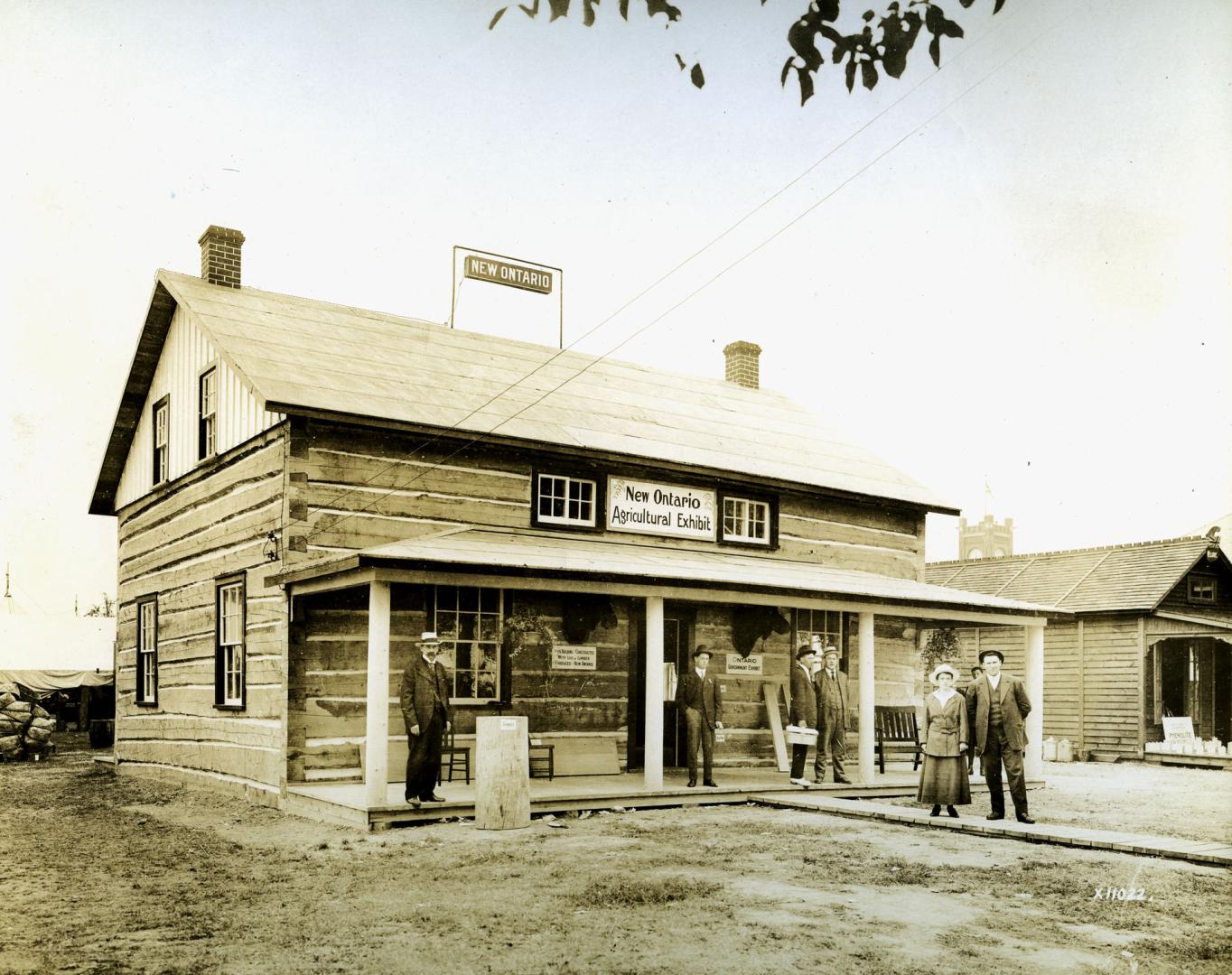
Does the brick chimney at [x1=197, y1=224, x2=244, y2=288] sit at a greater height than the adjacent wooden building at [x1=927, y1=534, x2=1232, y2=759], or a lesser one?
greater

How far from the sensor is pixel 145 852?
406 inches

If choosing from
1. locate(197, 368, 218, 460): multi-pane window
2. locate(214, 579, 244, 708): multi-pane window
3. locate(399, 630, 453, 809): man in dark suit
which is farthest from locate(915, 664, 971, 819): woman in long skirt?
locate(197, 368, 218, 460): multi-pane window

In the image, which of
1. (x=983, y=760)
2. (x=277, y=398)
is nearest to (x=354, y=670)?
(x=277, y=398)

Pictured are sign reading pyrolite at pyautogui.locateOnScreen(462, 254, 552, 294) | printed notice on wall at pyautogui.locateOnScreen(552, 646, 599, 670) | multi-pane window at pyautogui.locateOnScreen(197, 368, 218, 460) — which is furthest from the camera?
sign reading pyrolite at pyautogui.locateOnScreen(462, 254, 552, 294)

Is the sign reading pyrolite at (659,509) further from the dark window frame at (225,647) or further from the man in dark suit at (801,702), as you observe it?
the dark window frame at (225,647)

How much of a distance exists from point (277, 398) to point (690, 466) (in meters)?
6.05

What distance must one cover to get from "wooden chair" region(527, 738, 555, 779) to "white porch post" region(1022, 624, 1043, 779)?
645 cm

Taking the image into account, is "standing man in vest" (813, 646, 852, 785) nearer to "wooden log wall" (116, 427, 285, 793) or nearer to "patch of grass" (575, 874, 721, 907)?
"wooden log wall" (116, 427, 285, 793)

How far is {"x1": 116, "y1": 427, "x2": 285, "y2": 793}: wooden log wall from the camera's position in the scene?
13.8m

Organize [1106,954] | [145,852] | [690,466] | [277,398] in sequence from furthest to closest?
[690,466], [277,398], [145,852], [1106,954]

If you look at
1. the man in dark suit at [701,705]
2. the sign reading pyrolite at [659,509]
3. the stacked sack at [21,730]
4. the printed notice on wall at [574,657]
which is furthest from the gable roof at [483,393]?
the stacked sack at [21,730]

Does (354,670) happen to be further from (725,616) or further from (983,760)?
(983,760)

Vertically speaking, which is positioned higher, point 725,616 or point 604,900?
point 725,616

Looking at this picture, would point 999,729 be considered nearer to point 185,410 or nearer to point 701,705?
point 701,705
